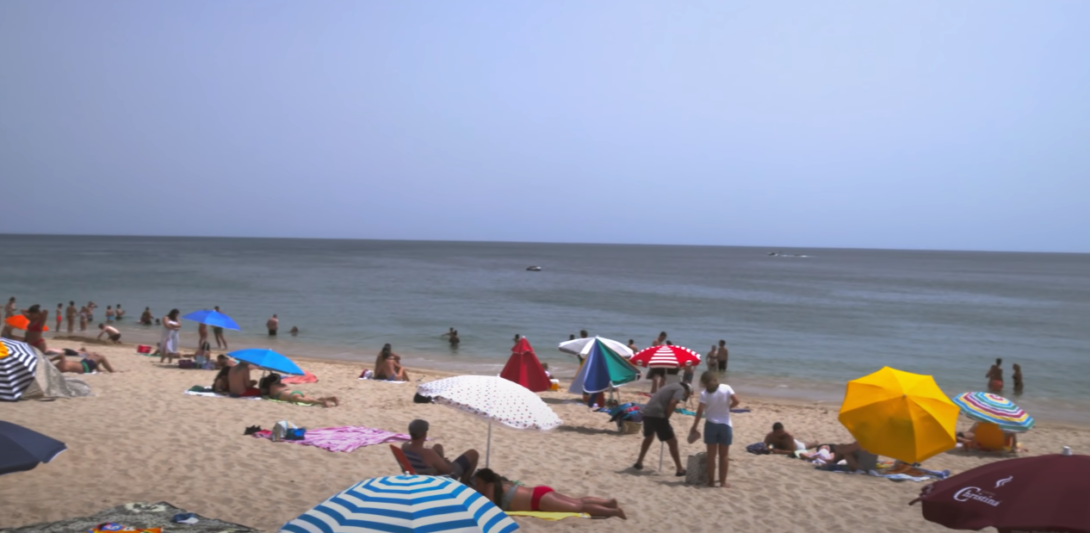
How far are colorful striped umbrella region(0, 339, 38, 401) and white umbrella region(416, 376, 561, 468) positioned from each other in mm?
6529

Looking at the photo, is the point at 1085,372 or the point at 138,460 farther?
the point at 1085,372

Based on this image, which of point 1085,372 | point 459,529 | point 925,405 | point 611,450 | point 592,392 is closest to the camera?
point 459,529

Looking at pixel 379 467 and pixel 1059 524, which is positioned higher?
pixel 1059 524

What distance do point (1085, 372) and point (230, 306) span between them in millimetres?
35408

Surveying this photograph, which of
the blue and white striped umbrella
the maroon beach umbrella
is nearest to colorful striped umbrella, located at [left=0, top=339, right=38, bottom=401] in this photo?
the blue and white striped umbrella


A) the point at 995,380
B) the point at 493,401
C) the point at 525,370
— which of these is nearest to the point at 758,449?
the point at 525,370

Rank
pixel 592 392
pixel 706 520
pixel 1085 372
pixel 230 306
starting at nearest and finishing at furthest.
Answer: pixel 706 520 → pixel 592 392 → pixel 1085 372 → pixel 230 306

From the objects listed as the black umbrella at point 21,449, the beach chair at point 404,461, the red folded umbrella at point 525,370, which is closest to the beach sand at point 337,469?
the red folded umbrella at point 525,370

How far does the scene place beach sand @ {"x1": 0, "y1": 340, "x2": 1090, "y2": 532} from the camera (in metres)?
7.34

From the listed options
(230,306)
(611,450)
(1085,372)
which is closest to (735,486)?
(611,450)

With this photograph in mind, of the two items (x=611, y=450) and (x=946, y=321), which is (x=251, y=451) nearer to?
(x=611, y=450)

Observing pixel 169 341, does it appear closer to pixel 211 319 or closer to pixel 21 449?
pixel 211 319

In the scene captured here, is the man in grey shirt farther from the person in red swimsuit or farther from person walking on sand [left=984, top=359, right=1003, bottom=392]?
person walking on sand [left=984, top=359, right=1003, bottom=392]

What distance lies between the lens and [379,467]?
8938 millimetres
